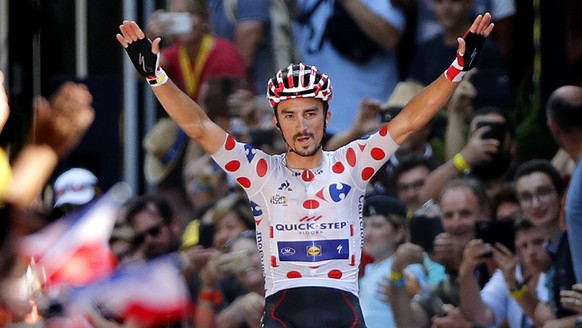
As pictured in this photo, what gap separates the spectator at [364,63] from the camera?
34.9ft

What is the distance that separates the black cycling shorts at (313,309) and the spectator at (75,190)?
3.91 m

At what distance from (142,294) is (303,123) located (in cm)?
320

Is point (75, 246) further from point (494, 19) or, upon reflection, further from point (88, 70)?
point (494, 19)

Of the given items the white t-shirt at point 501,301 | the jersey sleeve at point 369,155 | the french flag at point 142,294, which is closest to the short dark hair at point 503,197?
the white t-shirt at point 501,301

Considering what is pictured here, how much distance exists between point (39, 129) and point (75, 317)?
70.8 inches

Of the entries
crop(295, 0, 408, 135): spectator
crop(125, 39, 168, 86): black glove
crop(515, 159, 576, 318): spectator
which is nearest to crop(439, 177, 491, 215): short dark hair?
crop(515, 159, 576, 318): spectator

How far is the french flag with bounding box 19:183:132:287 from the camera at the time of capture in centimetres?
1103

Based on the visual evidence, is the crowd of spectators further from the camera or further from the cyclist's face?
the cyclist's face

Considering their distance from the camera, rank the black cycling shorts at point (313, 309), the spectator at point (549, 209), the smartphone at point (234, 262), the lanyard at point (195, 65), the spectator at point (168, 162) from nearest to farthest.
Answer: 1. the black cycling shorts at point (313, 309)
2. the spectator at point (549, 209)
3. the smartphone at point (234, 262)
4. the lanyard at point (195, 65)
5. the spectator at point (168, 162)

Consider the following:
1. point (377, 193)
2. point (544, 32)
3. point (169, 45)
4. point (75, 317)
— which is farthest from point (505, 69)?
point (75, 317)

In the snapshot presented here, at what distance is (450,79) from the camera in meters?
7.76

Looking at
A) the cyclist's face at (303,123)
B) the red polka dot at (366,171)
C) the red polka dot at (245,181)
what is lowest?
the red polka dot at (245,181)

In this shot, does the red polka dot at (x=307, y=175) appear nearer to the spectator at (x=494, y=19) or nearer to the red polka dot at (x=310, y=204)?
the red polka dot at (x=310, y=204)

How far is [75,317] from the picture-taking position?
10.6 metres
